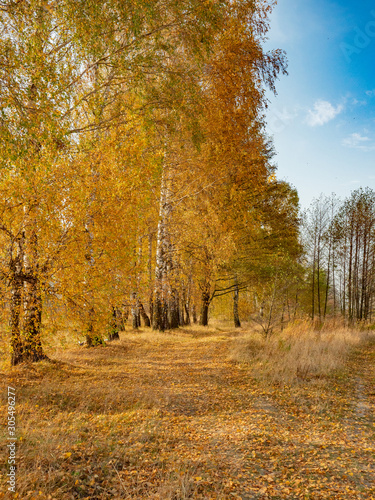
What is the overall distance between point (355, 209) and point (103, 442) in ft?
75.1

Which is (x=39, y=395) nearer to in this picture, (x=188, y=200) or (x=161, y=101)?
(x=161, y=101)

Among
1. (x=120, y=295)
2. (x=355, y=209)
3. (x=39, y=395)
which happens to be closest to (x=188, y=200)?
(x=120, y=295)

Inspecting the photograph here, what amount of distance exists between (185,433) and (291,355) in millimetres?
5487

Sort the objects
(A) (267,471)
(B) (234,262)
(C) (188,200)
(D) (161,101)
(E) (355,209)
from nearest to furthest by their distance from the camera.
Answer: (A) (267,471)
(D) (161,101)
(C) (188,200)
(B) (234,262)
(E) (355,209)

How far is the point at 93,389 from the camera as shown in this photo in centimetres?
658

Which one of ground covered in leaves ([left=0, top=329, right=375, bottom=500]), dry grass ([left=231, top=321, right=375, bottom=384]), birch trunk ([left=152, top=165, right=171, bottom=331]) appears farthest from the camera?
birch trunk ([left=152, top=165, right=171, bottom=331])

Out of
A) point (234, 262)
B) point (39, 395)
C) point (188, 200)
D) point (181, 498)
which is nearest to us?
point (181, 498)

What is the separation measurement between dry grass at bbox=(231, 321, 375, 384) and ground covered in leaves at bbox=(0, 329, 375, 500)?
0.43 meters

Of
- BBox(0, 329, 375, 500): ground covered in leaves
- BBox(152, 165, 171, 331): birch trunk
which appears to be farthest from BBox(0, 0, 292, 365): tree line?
BBox(152, 165, 171, 331): birch trunk

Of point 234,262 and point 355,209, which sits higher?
point 355,209

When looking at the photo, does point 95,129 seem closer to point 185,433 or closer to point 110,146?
point 110,146

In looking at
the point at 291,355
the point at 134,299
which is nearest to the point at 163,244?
the point at 134,299

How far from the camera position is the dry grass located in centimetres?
830

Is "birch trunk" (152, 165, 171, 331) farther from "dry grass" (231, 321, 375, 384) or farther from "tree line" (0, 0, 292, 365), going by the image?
"dry grass" (231, 321, 375, 384)
